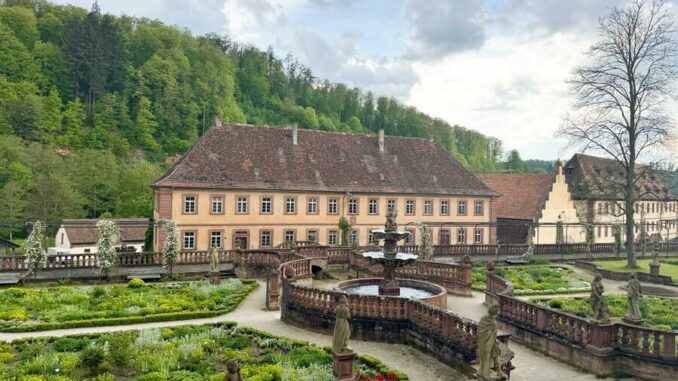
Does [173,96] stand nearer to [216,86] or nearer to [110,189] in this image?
[216,86]

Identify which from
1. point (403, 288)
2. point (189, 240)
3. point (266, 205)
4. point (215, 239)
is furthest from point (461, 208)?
point (403, 288)

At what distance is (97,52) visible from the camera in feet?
297

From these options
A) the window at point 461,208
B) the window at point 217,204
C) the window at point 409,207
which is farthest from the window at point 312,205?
the window at point 461,208

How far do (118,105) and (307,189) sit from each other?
58885 mm

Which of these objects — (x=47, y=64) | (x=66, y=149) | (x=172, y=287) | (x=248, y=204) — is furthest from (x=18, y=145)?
(x=172, y=287)

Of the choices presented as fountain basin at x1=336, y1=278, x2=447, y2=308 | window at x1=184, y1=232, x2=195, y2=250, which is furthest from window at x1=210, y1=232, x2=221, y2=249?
fountain basin at x1=336, y1=278, x2=447, y2=308

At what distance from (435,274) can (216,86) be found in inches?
3345

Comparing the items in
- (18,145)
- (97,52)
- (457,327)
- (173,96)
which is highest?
(97,52)

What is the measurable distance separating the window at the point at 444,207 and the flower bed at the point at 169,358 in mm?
31440

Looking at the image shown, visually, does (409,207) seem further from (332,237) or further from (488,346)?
(488,346)

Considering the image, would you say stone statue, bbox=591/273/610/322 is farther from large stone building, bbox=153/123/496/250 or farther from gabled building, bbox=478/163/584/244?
gabled building, bbox=478/163/584/244

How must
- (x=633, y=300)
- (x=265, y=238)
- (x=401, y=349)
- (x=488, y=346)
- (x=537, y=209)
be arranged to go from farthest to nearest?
(x=537, y=209) < (x=265, y=238) < (x=401, y=349) < (x=633, y=300) < (x=488, y=346)

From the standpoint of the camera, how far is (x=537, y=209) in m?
49.7

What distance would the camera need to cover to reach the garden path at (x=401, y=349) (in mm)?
14125
